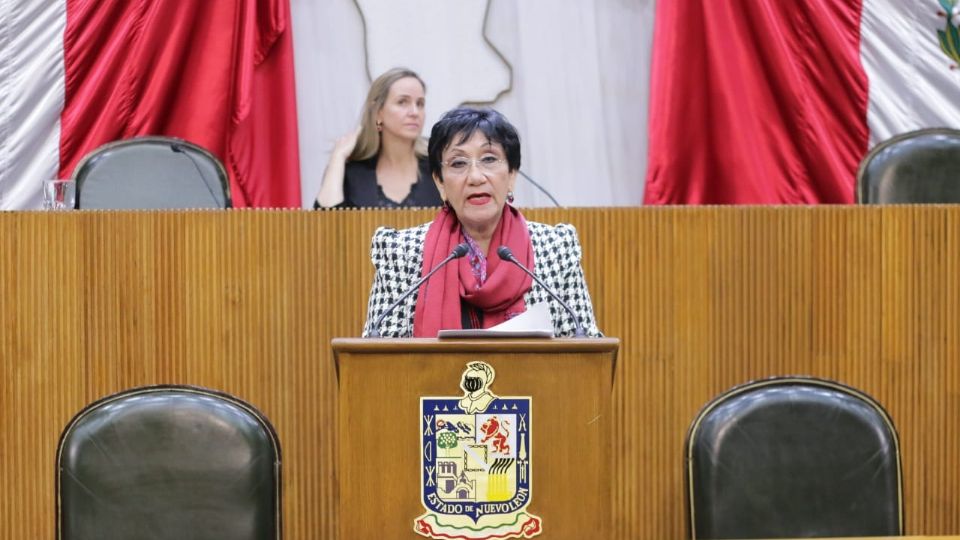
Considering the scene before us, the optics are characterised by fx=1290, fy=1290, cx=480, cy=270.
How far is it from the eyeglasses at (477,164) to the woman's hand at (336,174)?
66.1 inches

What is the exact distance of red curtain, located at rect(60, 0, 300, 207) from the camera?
4.77 meters

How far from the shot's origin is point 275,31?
4.93 metres

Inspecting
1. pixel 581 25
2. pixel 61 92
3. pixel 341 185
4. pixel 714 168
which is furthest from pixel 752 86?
pixel 61 92

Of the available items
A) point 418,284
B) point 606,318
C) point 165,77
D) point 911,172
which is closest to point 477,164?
point 418,284

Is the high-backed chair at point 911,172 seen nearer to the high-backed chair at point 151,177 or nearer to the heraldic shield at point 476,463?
the high-backed chair at point 151,177

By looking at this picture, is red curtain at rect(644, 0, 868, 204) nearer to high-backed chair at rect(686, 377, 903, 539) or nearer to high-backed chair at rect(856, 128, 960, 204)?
high-backed chair at rect(856, 128, 960, 204)

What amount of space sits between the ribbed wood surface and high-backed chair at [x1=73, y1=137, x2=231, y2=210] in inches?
25.9

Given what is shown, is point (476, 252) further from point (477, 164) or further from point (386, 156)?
point (386, 156)

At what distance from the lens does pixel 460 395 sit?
1.96 m

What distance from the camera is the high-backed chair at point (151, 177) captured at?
13.4ft

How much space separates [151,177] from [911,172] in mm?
2418

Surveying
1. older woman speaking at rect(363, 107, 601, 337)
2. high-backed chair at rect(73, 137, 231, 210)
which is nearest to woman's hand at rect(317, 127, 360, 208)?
high-backed chair at rect(73, 137, 231, 210)

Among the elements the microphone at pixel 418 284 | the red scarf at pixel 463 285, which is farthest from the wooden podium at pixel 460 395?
the red scarf at pixel 463 285

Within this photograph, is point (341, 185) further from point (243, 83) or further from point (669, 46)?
point (669, 46)
